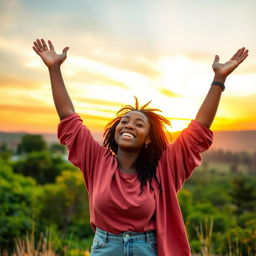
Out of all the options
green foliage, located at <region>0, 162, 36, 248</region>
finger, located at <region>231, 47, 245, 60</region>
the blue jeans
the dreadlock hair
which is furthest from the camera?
green foliage, located at <region>0, 162, 36, 248</region>

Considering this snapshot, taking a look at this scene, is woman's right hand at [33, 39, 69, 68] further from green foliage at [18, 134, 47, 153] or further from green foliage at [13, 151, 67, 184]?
green foliage at [18, 134, 47, 153]

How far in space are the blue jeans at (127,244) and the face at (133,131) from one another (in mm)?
533

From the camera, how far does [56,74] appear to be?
2.98 metres

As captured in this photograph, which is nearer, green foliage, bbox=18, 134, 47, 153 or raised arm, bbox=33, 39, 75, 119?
raised arm, bbox=33, 39, 75, 119

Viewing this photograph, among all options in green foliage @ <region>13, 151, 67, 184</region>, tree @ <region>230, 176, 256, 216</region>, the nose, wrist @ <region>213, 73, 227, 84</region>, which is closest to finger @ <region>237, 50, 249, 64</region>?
wrist @ <region>213, 73, 227, 84</region>

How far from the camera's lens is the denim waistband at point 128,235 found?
258 cm

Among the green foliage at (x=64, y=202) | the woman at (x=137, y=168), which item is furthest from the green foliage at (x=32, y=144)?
the woman at (x=137, y=168)

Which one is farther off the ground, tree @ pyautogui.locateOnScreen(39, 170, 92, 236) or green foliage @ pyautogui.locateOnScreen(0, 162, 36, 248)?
green foliage @ pyautogui.locateOnScreen(0, 162, 36, 248)

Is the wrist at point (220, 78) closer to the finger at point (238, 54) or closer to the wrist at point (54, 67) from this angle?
the finger at point (238, 54)

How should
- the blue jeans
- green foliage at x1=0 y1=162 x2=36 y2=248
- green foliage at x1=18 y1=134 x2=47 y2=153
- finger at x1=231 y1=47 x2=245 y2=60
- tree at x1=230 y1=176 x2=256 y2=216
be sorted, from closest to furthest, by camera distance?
the blue jeans < finger at x1=231 y1=47 x2=245 y2=60 < green foliage at x1=0 y1=162 x2=36 y2=248 < tree at x1=230 y1=176 x2=256 y2=216 < green foliage at x1=18 y1=134 x2=47 y2=153

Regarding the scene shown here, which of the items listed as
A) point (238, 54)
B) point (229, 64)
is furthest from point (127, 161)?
point (238, 54)

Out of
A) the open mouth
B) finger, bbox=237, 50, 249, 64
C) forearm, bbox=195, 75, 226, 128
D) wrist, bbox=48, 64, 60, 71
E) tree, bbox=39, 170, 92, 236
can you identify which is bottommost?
tree, bbox=39, 170, 92, 236

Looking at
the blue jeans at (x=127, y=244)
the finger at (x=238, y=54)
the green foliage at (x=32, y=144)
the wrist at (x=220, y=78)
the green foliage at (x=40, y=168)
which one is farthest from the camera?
the green foliage at (x=32, y=144)

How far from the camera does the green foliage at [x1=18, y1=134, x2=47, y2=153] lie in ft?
225
